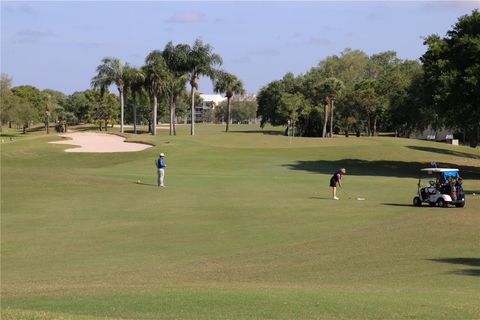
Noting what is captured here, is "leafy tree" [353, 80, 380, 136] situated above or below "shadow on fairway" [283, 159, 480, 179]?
above

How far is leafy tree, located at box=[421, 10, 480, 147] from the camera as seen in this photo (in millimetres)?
53344

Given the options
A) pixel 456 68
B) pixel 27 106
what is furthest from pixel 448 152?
pixel 27 106

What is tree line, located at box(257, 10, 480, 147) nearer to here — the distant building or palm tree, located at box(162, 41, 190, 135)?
the distant building

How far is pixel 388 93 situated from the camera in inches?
5281

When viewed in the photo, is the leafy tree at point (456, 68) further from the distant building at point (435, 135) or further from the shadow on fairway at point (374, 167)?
the distant building at point (435, 135)

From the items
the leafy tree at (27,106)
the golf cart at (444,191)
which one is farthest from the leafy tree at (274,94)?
the golf cart at (444,191)

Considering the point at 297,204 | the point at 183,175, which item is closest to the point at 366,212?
the point at 297,204

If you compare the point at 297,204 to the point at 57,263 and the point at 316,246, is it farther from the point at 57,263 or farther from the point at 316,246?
the point at 57,263

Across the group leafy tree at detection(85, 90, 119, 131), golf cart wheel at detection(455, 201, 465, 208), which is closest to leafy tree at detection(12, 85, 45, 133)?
leafy tree at detection(85, 90, 119, 131)

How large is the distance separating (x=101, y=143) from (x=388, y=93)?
70.4 m

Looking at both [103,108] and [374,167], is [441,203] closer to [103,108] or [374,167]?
[374,167]

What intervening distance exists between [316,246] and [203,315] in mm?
10639

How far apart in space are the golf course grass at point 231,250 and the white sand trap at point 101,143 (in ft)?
89.6

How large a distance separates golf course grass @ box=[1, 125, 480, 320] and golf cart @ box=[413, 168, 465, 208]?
83 centimetres
